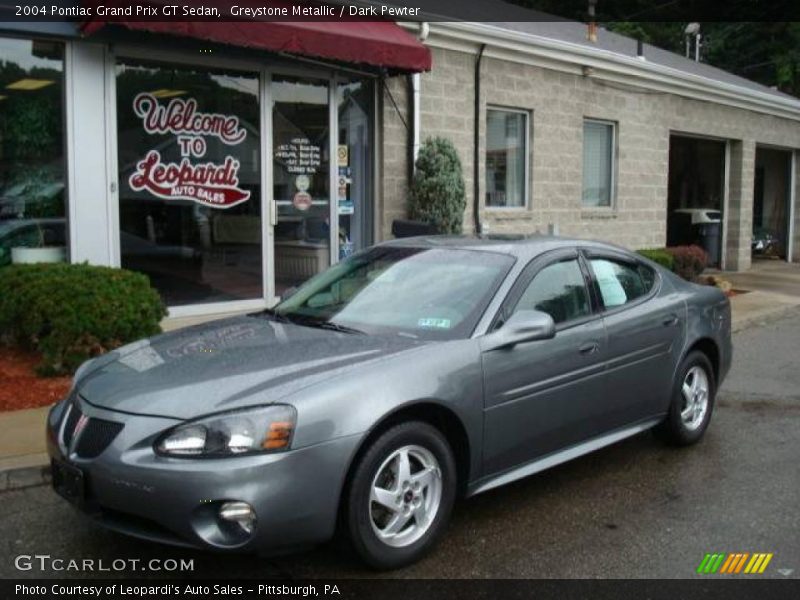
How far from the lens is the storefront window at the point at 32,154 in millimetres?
7938

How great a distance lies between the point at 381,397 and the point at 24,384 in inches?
165

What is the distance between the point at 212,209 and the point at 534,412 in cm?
585

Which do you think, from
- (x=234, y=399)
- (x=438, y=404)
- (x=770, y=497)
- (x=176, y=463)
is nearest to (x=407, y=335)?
(x=438, y=404)

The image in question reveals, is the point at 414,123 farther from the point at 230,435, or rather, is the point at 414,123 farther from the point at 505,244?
the point at 230,435

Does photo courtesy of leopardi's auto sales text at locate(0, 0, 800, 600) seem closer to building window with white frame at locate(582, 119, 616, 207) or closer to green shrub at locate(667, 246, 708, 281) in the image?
building window with white frame at locate(582, 119, 616, 207)

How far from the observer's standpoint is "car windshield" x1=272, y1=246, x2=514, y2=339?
4.34m

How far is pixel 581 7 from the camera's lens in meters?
18.5

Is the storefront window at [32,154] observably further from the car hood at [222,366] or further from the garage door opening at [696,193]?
the garage door opening at [696,193]

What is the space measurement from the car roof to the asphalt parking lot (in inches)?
53.4

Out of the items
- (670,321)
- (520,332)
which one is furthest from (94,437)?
(670,321)

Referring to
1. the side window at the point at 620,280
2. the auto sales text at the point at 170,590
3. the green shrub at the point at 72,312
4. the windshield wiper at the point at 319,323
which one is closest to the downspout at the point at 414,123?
the green shrub at the point at 72,312

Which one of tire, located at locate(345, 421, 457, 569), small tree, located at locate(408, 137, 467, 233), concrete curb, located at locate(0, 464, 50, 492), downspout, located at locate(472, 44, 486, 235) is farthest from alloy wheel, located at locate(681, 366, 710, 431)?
downspout, located at locate(472, 44, 486, 235)

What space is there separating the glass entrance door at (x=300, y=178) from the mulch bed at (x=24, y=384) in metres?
3.28

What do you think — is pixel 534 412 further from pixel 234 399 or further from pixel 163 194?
pixel 163 194
